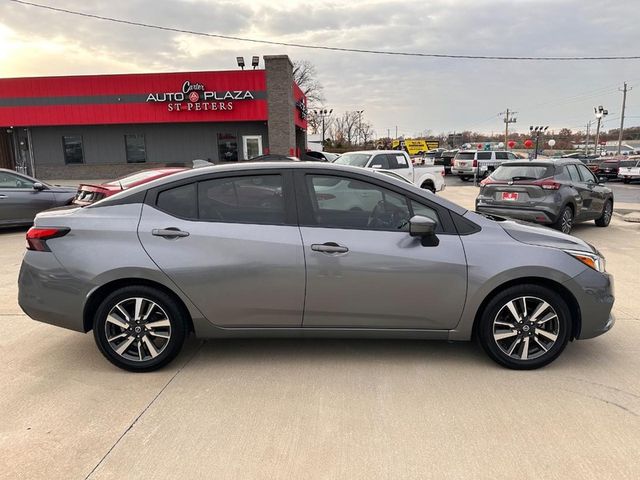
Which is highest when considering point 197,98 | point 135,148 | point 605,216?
point 197,98

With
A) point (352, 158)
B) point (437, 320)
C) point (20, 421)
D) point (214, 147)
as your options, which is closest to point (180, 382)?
point (20, 421)

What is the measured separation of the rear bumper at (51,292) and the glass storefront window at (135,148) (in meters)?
24.5

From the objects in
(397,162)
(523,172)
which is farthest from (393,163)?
(523,172)

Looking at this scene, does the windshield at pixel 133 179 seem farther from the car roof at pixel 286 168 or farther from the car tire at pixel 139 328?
the car tire at pixel 139 328

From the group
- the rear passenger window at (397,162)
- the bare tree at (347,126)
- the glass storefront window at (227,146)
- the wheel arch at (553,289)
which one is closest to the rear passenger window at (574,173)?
the rear passenger window at (397,162)

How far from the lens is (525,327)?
3443 millimetres

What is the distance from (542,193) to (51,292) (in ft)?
26.4

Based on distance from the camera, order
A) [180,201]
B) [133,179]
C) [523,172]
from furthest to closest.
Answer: [523,172] → [133,179] → [180,201]

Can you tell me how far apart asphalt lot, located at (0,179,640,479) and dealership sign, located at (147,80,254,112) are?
69.8ft

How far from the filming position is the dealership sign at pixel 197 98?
2359cm

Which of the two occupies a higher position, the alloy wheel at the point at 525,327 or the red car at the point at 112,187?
the red car at the point at 112,187

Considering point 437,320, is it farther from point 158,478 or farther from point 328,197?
point 158,478

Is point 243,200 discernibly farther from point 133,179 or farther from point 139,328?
point 133,179

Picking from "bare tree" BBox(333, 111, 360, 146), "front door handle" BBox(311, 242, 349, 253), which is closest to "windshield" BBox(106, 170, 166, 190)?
"front door handle" BBox(311, 242, 349, 253)
